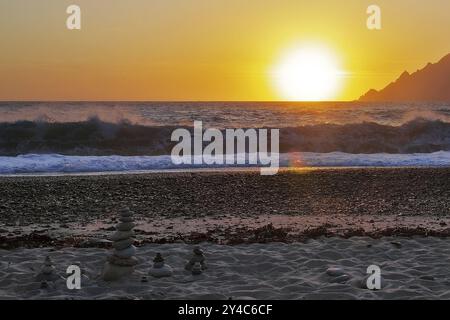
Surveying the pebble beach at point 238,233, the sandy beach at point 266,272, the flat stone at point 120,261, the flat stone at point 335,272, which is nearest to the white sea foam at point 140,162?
the pebble beach at point 238,233

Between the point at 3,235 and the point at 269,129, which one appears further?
the point at 269,129

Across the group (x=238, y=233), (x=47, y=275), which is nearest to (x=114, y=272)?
(x=47, y=275)

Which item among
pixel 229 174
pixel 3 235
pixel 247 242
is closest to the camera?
pixel 247 242

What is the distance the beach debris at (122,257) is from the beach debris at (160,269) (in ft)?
1.02

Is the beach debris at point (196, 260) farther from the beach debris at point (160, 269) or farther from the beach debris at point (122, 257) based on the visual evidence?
the beach debris at point (122, 257)

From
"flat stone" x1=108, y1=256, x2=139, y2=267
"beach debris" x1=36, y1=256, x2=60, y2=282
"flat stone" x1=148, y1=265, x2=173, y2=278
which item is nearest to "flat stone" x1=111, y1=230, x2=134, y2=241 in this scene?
"flat stone" x1=108, y1=256, x2=139, y2=267

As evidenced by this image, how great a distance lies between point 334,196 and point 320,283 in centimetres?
875

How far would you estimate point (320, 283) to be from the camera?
743 cm

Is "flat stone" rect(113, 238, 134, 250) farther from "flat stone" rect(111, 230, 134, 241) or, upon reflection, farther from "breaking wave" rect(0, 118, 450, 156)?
"breaking wave" rect(0, 118, 450, 156)

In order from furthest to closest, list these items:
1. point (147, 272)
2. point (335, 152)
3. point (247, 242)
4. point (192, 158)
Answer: point (335, 152), point (192, 158), point (247, 242), point (147, 272)
